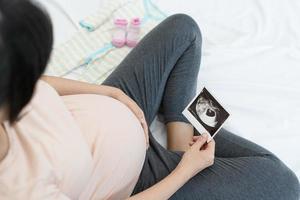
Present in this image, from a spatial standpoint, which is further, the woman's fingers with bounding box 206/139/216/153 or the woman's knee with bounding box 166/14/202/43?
the woman's knee with bounding box 166/14/202/43

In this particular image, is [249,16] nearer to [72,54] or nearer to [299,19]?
[299,19]

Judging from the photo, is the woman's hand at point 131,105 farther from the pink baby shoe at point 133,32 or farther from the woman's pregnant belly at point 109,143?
the pink baby shoe at point 133,32

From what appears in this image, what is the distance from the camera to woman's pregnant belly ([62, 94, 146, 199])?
914mm

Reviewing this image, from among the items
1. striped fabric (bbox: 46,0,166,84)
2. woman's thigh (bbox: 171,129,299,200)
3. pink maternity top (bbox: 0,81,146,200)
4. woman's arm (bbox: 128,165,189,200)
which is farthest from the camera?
striped fabric (bbox: 46,0,166,84)

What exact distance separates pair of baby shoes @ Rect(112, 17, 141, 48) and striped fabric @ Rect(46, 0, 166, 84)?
0.07ft

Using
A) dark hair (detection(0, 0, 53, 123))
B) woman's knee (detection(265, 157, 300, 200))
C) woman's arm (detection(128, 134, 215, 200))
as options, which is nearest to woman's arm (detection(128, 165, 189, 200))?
woman's arm (detection(128, 134, 215, 200))

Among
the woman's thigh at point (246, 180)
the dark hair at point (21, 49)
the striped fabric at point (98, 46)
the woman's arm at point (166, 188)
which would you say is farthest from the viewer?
the striped fabric at point (98, 46)

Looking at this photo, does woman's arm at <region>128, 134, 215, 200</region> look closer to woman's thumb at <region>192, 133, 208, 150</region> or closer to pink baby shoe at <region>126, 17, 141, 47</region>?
woman's thumb at <region>192, 133, 208, 150</region>

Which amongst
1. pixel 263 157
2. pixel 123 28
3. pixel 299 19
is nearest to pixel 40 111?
pixel 263 157

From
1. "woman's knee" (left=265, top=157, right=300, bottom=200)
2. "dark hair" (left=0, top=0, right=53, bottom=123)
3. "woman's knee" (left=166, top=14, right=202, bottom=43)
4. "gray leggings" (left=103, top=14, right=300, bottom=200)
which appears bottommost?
"woman's knee" (left=265, top=157, right=300, bottom=200)

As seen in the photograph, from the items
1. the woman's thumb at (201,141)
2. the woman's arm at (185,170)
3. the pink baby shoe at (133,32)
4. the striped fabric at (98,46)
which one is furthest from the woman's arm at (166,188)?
the pink baby shoe at (133,32)

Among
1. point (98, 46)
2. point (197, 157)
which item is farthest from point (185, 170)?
point (98, 46)

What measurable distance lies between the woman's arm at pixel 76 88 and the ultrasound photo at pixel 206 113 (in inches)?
8.7

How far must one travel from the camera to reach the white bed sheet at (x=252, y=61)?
125cm
